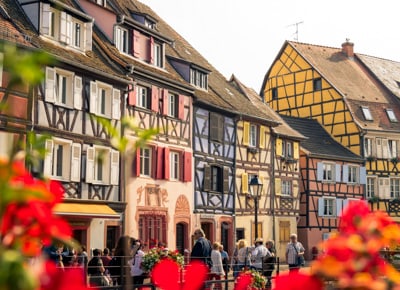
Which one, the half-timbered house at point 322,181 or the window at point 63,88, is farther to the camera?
the half-timbered house at point 322,181

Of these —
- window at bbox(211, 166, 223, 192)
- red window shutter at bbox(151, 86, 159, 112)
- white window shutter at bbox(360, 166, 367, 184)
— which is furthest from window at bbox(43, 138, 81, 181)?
white window shutter at bbox(360, 166, 367, 184)

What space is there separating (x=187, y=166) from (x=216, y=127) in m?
3.15

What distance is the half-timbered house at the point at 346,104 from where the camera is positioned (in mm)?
44000

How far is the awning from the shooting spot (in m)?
20.7

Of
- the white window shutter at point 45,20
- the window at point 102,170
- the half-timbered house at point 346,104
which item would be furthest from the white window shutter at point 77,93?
the half-timbered house at point 346,104

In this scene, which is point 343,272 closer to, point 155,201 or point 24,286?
point 24,286

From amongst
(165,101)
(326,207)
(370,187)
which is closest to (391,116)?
(370,187)

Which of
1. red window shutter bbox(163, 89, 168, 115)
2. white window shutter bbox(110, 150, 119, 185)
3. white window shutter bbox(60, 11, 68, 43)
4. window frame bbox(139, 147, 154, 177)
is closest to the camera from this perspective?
white window shutter bbox(60, 11, 68, 43)

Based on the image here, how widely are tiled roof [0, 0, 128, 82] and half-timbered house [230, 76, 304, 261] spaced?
421 inches

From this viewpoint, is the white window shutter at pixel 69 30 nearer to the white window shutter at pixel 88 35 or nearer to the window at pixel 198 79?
the white window shutter at pixel 88 35

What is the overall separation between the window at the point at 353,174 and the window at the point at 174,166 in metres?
17.5

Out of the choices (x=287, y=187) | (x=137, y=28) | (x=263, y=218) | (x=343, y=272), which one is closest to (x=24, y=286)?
(x=343, y=272)

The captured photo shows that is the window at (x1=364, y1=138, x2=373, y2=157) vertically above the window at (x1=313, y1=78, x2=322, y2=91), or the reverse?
the window at (x1=313, y1=78, x2=322, y2=91)

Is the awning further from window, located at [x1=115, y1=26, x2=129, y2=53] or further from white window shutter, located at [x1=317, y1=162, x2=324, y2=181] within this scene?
white window shutter, located at [x1=317, y1=162, x2=324, y2=181]
